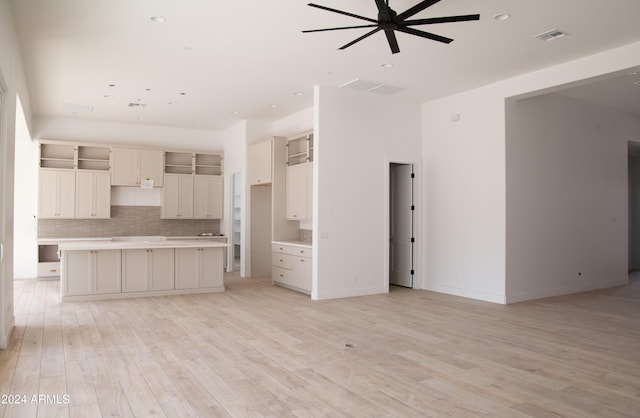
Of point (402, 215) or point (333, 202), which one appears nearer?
point (333, 202)

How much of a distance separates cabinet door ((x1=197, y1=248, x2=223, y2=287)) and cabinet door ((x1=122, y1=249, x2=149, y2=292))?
889 mm

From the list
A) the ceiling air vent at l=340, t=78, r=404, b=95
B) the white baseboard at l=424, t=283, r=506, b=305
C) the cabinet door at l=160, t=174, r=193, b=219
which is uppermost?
the ceiling air vent at l=340, t=78, r=404, b=95

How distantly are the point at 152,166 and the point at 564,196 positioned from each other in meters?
8.43

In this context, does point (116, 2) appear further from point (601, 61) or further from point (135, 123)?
point (135, 123)

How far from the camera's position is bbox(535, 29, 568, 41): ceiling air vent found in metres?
5.12

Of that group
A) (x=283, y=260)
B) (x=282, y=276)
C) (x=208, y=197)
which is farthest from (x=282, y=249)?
(x=208, y=197)

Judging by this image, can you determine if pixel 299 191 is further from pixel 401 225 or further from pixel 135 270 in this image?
pixel 135 270

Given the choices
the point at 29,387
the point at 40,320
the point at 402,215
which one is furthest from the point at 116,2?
the point at 402,215

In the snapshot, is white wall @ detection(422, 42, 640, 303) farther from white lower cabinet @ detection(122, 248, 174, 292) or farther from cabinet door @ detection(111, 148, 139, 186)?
cabinet door @ detection(111, 148, 139, 186)

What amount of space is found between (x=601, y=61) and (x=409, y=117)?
10.5ft

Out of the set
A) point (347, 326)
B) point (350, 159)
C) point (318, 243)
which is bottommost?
point (347, 326)

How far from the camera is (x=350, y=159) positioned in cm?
770

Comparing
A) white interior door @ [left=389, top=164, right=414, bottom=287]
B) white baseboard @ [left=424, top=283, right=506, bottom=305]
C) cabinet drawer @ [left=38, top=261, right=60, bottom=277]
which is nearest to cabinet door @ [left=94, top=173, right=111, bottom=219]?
cabinet drawer @ [left=38, top=261, right=60, bottom=277]

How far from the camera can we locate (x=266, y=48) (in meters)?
5.72
